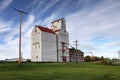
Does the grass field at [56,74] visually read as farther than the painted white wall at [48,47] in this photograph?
No

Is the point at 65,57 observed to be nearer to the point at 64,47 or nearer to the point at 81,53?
the point at 64,47

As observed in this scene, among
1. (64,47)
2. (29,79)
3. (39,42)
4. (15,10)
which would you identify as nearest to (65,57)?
(64,47)

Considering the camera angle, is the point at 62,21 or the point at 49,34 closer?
the point at 49,34

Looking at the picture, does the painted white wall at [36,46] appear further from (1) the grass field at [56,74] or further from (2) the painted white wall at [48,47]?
(1) the grass field at [56,74]

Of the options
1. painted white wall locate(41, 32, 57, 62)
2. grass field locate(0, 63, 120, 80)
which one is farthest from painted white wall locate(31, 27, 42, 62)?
grass field locate(0, 63, 120, 80)

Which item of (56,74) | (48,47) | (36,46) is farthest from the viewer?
(48,47)

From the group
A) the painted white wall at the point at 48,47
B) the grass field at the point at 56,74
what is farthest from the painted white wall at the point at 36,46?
the grass field at the point at 56,74

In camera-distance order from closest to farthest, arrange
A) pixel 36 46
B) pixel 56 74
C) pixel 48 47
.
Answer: pixel 56 74 < pixel 36 46 < pixel 48 47

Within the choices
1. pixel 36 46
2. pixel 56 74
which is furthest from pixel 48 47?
pixel 56 74

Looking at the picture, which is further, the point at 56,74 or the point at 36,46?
the point at 36,46

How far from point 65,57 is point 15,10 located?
33415 mm

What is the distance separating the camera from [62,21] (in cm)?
6669

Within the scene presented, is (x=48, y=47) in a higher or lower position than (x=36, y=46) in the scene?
lower

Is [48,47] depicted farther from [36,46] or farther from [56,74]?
[56,74]
